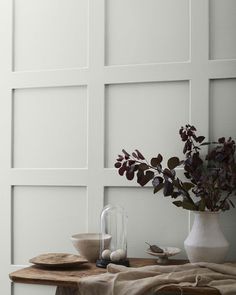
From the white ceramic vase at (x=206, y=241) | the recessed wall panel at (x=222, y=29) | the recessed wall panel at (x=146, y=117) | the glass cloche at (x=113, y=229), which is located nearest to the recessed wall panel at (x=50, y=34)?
the recessed wall panel at (x=146, y=117)

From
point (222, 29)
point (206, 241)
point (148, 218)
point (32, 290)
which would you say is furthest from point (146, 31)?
point (32, 290)

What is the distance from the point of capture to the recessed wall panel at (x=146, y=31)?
2133 millimetres

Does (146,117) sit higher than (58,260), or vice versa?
(146,117)

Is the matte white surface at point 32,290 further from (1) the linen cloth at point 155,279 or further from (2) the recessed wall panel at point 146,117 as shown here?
(2) the recessed wall panel at point 146,117

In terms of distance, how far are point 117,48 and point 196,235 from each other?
0.91 meters

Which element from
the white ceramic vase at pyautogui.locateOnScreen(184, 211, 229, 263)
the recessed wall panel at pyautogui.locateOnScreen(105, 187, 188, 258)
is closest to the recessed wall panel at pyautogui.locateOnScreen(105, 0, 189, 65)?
the recessed wall panel at pyautogui.locateOnScreen(105, 187, 188, 258)

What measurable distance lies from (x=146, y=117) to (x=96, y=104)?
24 cm

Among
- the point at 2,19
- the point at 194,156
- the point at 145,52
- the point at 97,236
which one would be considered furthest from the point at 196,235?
the point at 2,19

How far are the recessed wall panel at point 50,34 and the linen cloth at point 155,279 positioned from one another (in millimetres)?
1003

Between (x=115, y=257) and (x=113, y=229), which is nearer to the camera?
(x=115, y=257)

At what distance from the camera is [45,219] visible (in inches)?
90.2

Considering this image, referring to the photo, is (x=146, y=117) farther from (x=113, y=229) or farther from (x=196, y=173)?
(x=113, y=229)

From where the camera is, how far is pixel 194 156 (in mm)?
1975

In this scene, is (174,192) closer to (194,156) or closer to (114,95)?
(194,156)
